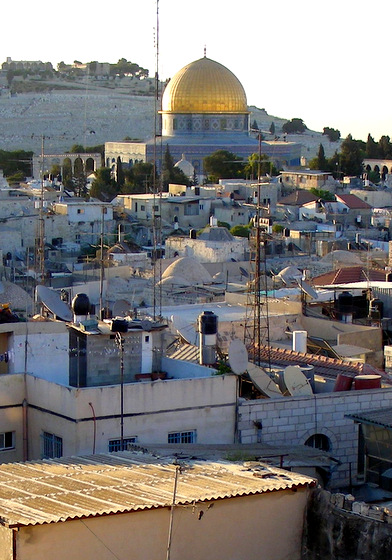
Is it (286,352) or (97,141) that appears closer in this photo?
(286,352)

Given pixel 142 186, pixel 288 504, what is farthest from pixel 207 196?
pixel 288 504

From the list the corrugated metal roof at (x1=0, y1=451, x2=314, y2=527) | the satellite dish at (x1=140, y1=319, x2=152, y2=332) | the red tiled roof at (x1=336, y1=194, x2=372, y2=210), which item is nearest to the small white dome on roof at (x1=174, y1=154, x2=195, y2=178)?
the red tiled roof at (x1=336, y1=194, x2=372, y2=210)

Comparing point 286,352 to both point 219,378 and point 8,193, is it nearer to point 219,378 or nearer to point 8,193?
point 219,378

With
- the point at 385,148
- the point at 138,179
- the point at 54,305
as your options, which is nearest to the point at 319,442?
the point at 54,305

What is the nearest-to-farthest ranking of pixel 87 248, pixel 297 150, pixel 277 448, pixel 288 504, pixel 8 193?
pixel 288 504 → pixel 277 448 → pixel 87 248 → pixel 8 193 → pixel 297 150

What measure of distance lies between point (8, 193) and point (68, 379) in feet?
98.3

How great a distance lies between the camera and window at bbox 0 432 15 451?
36.9ft

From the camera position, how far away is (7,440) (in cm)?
1131

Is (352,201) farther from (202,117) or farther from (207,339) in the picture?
(207,339)

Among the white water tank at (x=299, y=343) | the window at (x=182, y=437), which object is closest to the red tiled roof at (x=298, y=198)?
the white water tank at (x=299, y=343)

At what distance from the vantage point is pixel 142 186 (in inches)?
1954

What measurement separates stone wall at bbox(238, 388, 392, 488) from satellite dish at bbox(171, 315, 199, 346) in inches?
125

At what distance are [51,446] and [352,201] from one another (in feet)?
115

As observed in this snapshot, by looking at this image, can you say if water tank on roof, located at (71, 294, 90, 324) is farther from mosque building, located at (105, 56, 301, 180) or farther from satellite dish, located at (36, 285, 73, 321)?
mosque building, located at (105, 56, 301, 180)
